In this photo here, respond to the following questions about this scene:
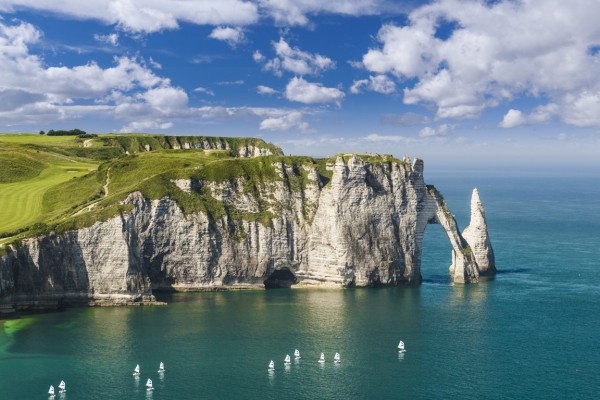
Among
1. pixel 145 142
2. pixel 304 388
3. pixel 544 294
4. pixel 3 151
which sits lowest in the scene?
pixel 304 388

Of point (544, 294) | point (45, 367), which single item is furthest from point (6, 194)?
point (544, 294)

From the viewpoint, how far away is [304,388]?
58719 millimetres

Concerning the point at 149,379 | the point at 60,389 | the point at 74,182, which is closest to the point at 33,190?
the point at 74,182

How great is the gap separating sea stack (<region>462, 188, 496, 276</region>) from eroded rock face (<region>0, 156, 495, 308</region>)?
21 cm

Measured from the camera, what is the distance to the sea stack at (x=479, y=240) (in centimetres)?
10962

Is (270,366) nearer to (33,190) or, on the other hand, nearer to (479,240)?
(479,240)

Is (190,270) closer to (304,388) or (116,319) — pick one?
(116,319)

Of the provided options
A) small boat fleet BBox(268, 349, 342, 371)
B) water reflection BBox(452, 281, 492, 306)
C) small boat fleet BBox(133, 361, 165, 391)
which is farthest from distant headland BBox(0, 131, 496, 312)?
small boat fleet BBox(268, 349, 342, 371)

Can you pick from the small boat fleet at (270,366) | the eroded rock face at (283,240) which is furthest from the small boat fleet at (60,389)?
the eroded rock face at (283,240)

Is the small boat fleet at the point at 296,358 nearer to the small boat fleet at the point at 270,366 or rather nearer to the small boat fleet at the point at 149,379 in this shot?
the small boat fleet at the point at 270,366

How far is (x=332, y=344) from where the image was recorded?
235ft

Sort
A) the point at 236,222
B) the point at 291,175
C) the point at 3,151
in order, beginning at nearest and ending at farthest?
the point at 236,222 < the point at 291,175 < the point at 3,151

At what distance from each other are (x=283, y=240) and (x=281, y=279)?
26.5ft

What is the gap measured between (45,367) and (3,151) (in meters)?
90.8
